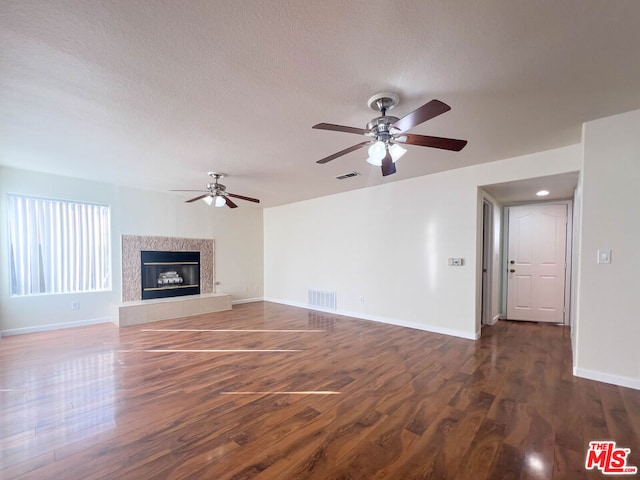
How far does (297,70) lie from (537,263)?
5.30 m

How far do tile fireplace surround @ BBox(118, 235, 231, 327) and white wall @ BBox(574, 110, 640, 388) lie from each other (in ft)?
19.4

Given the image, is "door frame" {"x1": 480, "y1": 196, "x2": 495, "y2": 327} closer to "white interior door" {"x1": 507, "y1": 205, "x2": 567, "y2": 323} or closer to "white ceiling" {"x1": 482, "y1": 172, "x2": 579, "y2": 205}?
"white ceiling" {"x1": 482, "y1": 172, "x2": 579, "y2": 205}

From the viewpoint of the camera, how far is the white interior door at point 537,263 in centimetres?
472

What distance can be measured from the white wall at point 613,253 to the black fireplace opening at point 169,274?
6.43 m

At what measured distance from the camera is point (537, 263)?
4891mm

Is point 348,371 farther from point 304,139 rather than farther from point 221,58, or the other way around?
point 221,58

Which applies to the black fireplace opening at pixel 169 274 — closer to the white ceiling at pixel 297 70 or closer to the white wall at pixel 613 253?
the white ceiling at pixel 297 70

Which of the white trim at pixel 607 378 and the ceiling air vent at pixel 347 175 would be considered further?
the ceiling air vent at pixel 347 175

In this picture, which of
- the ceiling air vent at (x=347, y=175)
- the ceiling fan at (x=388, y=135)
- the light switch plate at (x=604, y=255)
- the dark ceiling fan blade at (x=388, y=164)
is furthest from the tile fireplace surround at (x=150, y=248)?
the light switch plate at (x=604, y=255)

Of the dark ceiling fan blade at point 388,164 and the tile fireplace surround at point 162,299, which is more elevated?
the dark ceiling fan blade at point 388,164

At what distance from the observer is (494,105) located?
2.29 m

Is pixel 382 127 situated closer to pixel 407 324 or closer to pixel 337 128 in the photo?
pixel 337 128

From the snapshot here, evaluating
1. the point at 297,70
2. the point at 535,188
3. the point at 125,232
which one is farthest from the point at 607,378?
the point at 125,232

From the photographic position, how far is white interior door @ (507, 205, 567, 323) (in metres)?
4.72
